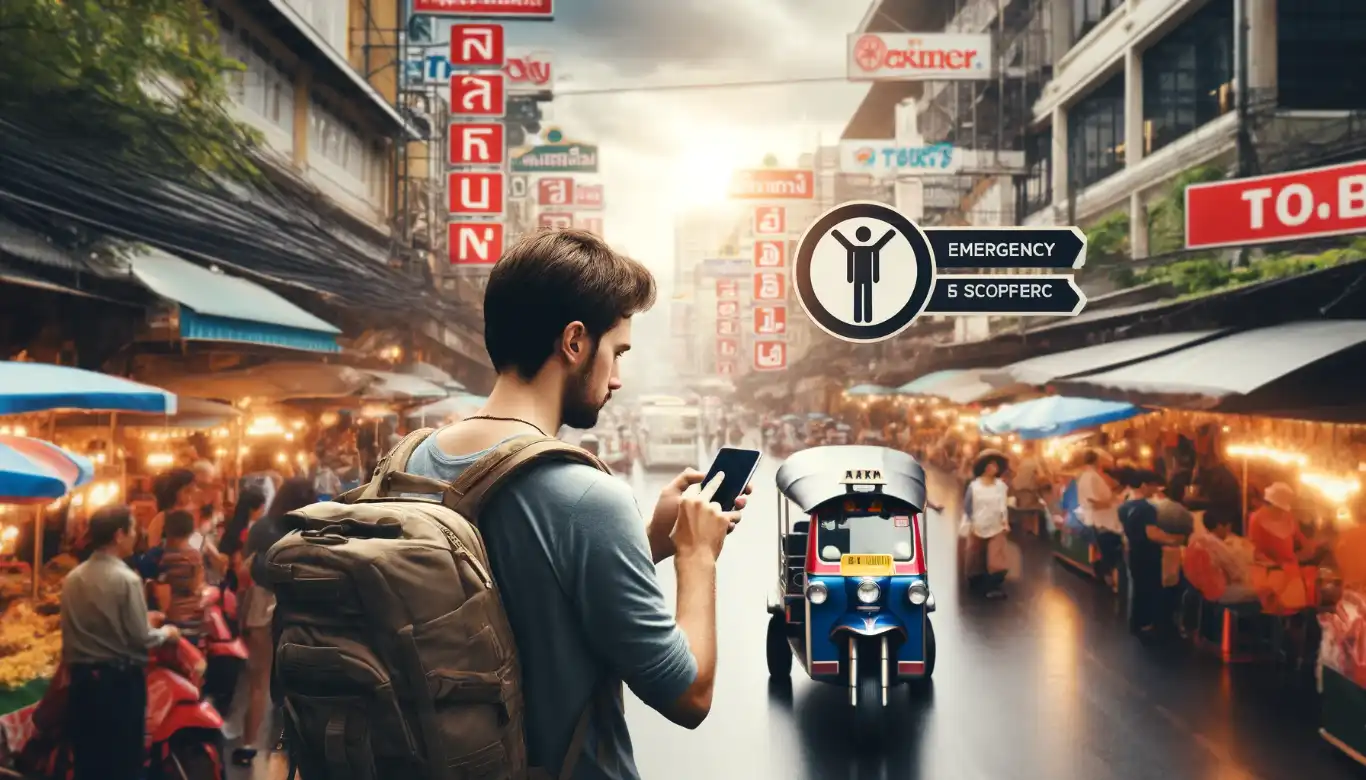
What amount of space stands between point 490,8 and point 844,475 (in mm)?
7086

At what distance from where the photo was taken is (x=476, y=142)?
18156 millimetres

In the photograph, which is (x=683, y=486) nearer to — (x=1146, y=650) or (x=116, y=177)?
(x=116, y=177)

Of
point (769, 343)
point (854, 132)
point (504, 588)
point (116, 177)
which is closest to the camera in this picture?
point (504, 588)

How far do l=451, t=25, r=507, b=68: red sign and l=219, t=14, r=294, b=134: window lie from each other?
3.35 meters

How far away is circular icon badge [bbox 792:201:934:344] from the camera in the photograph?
5.19 m

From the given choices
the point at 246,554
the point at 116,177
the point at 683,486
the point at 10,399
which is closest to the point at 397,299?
the point at 116,177

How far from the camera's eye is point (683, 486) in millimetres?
2154

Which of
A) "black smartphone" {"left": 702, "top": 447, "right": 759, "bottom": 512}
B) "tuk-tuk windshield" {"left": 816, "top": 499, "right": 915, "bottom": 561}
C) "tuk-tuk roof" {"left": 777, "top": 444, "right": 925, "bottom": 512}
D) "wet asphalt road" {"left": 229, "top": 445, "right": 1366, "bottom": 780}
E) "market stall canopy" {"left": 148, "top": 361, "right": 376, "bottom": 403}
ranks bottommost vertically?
"wet asphalt road" {"left": 229, "top": 445, "right": 1366, "bottom": 780}

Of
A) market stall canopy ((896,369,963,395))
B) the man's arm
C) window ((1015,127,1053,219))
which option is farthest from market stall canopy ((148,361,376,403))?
window ((1015,127,1053,219))

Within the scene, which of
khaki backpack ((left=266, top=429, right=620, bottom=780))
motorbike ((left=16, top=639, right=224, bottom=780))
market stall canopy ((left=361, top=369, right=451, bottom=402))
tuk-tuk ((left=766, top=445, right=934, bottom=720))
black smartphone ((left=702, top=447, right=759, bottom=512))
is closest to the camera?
khaki backpack ((left=266, top=429, right=620, bottom=780))

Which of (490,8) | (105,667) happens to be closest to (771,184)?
(490,8)

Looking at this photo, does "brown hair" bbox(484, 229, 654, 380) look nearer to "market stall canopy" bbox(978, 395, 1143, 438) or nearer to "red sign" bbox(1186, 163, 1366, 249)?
"red sign" bbox(1186, 163, 1366, 249)

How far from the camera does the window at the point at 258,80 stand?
15883 millimetres

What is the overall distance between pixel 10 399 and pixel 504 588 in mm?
5078
